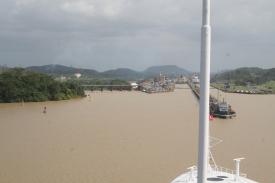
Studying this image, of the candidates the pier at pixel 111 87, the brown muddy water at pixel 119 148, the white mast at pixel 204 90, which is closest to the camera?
the white mast at pixel 204 90

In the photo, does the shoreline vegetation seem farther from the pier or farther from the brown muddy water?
the pier

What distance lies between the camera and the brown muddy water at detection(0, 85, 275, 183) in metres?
12.3

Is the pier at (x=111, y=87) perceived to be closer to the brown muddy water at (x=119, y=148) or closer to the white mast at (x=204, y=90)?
the brown muddy water at (x=119, y=148)

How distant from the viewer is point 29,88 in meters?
41.8

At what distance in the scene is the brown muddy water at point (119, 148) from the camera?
12.3m

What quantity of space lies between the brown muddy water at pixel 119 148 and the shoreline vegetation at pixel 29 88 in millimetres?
14263

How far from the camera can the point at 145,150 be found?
51.5 feet

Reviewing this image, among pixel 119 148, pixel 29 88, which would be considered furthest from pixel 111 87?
pixel 119 148

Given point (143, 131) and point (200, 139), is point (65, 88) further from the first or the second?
point (200, 139)

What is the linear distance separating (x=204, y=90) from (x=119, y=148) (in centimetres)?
1294

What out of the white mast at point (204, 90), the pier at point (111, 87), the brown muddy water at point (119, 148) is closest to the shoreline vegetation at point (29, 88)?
the brown muddy water at point (119, 148)

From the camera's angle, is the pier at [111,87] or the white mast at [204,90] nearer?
the white mast at [204,90]

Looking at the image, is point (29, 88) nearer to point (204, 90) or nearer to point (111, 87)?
point (111, 87)

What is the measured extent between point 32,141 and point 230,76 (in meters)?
97.8
